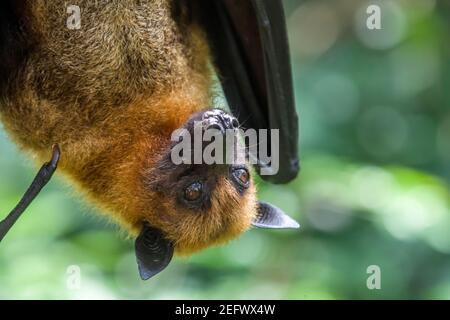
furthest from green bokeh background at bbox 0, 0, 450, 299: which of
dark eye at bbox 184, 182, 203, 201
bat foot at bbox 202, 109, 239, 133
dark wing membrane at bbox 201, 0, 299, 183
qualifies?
bat foot at bbox 202, 109, 239, 133

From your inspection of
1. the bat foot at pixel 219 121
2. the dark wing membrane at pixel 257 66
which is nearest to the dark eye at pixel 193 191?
the bat foot at pixel 219 121

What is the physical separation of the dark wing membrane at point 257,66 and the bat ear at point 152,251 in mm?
860

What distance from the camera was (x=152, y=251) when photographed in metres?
3.00

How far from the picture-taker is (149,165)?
119 inches

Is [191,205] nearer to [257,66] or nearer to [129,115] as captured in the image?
[129,115]

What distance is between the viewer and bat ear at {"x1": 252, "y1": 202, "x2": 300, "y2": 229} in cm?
325

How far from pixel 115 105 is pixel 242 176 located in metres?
0.58

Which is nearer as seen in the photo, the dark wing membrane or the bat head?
the bat head

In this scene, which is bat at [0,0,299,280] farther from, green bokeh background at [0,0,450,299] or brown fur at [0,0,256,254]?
green bokeh background at [0,0,450,299]

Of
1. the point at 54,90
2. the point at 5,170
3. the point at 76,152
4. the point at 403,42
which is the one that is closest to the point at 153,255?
the point at 76,152

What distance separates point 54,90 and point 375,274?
229 centimetres

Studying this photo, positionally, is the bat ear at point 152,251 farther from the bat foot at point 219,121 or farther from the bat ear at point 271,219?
the bat foot at point 219,121

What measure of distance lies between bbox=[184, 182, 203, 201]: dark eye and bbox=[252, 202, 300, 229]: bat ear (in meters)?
0.36

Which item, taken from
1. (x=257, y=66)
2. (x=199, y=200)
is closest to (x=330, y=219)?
(x=257, y=66)
